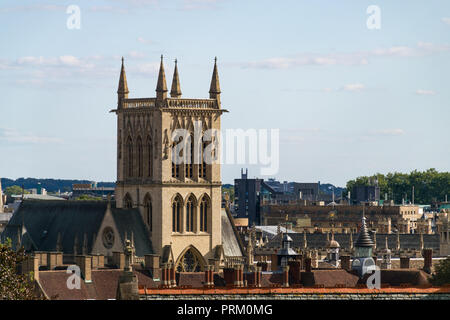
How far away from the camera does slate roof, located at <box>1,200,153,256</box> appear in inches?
5974

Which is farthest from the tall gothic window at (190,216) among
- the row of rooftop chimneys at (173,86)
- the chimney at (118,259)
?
the chimney at (118,259)

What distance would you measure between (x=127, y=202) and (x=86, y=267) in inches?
1355

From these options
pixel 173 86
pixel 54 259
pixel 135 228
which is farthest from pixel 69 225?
pixel 173 86

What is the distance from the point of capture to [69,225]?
153 meters

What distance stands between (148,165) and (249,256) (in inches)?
511

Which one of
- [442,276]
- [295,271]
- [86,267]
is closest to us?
[442,276]

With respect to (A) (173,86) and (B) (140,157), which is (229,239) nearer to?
(B) (140,157)

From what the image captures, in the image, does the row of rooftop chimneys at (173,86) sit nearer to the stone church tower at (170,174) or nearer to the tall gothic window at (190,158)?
the stone church tower at (170,174)

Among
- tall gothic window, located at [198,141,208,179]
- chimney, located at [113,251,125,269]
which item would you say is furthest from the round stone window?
tall gothic window, located at [198,141,208,179]

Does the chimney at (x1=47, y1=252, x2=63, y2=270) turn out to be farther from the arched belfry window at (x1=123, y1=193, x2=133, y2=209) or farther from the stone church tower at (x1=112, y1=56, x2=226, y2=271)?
the arched belfry window at (x1=123, y1=193, x2=133, y2=209)

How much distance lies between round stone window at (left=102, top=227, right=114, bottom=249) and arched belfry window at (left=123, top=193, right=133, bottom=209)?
24.2 ft
